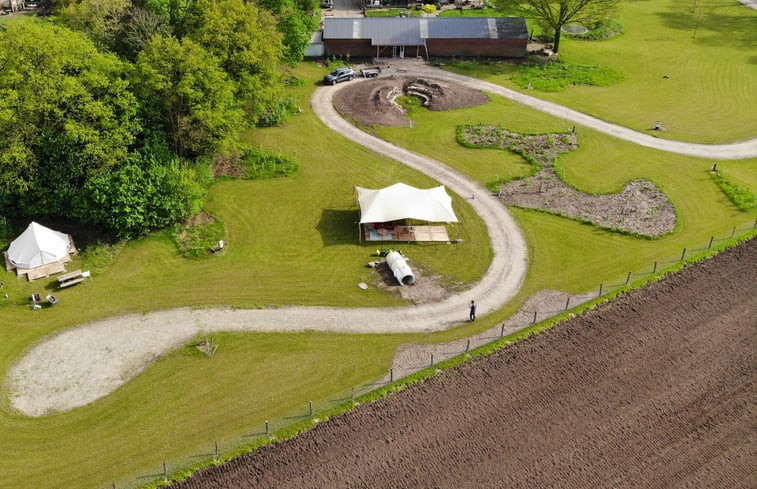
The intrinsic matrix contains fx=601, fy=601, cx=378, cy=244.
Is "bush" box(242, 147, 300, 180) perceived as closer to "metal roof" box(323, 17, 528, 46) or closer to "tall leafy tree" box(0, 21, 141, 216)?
"tall leafy tree" box(0, 21, 141, 216)

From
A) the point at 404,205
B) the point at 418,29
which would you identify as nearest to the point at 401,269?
the point at 404,205

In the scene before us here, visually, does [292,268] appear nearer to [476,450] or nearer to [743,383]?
[476,450]

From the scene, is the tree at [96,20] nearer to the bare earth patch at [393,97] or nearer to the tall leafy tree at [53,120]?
the tall leafy tree at [53,120]

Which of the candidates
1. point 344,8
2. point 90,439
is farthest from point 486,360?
point 344,8

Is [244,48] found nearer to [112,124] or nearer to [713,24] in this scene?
[112,124]

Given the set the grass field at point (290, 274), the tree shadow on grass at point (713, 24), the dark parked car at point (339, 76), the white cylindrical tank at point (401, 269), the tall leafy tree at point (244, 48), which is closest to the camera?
A: the grass field at point (290, 274)

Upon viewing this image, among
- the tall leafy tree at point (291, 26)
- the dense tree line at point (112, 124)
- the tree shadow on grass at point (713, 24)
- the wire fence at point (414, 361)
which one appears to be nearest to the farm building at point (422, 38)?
the tall leafy tree at point (291, 26)
